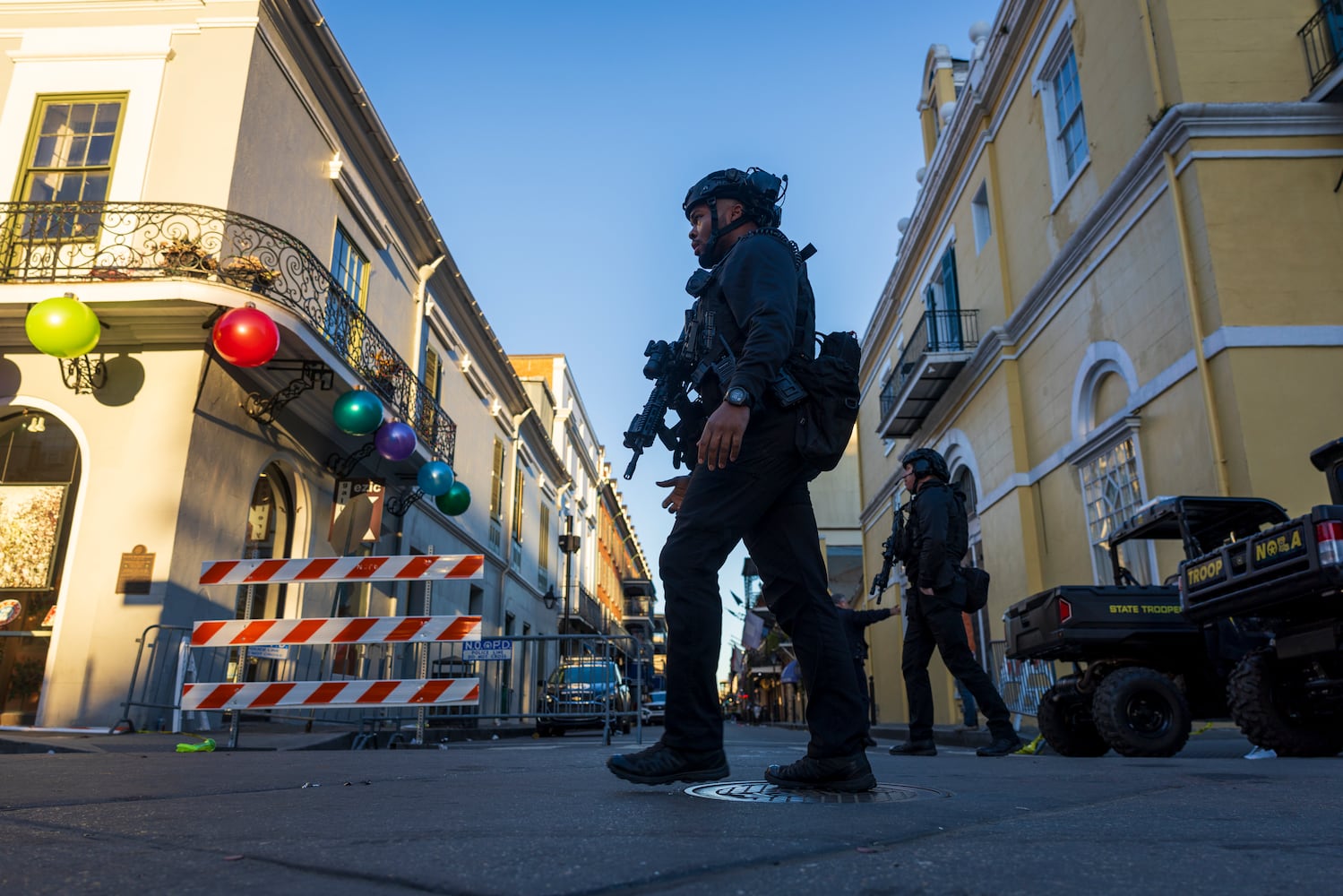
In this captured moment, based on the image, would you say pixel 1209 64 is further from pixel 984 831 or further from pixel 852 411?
pixel 984 831

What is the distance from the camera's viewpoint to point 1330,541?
15.7ft

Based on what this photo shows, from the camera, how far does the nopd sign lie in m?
8.87

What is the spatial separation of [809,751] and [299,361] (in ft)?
34.4

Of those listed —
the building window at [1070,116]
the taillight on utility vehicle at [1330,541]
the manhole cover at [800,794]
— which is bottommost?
the manhole cover at [800,794]

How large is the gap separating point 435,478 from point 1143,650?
10.7 metres

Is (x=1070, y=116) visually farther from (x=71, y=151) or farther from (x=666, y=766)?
(x=71, y=151)

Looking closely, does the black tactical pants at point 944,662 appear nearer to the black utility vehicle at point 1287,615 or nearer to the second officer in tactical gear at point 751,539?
the black utility vehicle at point 1287,615

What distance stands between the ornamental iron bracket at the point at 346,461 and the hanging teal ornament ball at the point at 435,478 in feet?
2.93

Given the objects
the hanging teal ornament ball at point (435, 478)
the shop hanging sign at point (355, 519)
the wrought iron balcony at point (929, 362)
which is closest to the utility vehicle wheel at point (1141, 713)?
the shop hanging sign at point (355, 519)

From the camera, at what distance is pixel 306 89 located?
1372 cm

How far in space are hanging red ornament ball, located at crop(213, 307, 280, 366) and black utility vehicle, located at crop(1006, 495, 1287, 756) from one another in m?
7.79

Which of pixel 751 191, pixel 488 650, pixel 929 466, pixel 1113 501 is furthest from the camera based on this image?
pixel 1113 501

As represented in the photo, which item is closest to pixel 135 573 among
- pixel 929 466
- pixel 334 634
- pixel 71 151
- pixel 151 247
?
pixel 334 634

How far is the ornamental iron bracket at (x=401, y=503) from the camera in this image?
16438 mm
